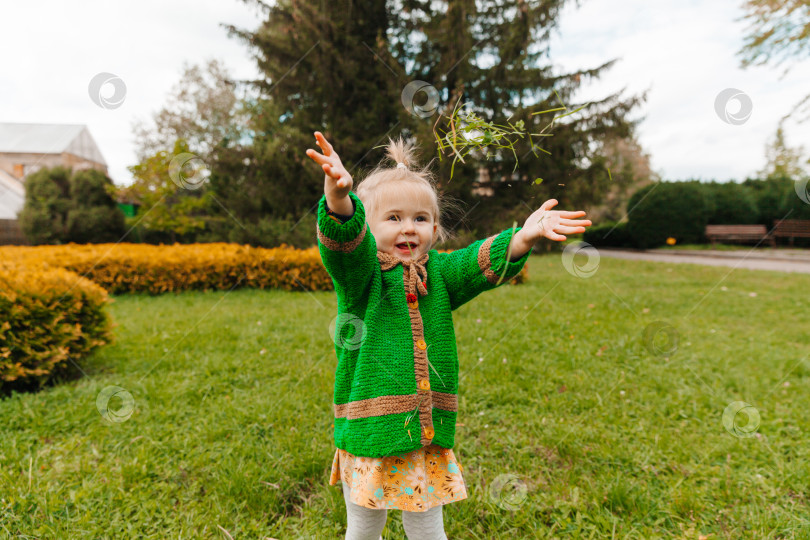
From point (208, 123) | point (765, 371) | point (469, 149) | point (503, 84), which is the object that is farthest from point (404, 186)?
point (208, 123)

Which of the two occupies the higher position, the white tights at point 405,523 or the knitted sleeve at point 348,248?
the knitted sleeve at point 348,248

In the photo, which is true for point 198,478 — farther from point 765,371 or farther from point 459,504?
point 765,371

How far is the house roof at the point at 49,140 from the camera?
63.7 feet

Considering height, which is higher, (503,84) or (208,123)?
(208,123)

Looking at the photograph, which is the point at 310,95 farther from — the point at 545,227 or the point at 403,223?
the point at 545,227

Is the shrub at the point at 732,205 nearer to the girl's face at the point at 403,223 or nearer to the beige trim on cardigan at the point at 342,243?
the girl's face at the point at 403,223

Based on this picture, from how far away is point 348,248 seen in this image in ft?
4.82

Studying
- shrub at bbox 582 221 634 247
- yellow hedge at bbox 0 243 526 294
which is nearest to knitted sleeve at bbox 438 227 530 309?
yellow hedge at bbox 0 243 526 294

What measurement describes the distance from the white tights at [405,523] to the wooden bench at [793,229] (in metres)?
19.8

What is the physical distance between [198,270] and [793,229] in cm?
1976

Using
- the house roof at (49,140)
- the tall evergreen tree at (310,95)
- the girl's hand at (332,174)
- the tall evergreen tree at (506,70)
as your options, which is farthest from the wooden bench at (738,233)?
the house roof at (49,140)

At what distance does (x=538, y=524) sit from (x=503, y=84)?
34.5 feet

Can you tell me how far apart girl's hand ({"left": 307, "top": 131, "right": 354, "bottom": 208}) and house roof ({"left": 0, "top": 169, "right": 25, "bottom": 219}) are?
991 inches

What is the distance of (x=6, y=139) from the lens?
70.2 feet
